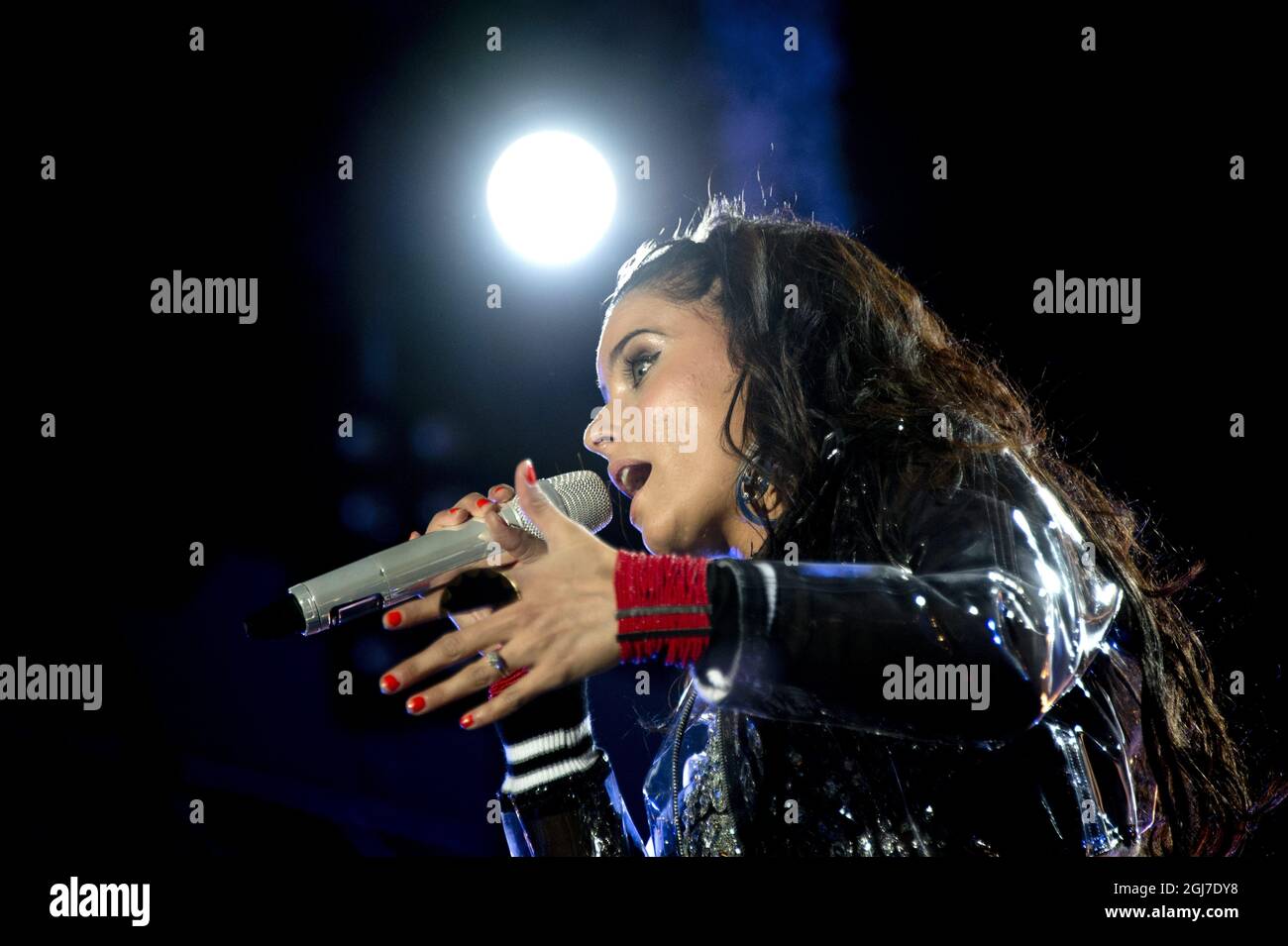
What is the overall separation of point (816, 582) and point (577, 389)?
1301 millimetres

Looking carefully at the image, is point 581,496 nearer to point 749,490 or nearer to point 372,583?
point 749,490

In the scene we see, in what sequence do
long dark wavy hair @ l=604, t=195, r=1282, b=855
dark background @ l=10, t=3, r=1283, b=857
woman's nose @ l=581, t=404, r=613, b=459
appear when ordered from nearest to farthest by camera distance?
long dark wavy hair @ l=604, t=195, r=1282, b=855 → woman's nose @ l=581, t=404, r=613, b=459 → dark background @ l=10, t=3, r=1283, b=857

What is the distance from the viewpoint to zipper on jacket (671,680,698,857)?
5.14 feet

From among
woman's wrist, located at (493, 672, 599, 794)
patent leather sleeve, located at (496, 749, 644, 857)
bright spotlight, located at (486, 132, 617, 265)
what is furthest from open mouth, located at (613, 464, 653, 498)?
bright spotlight, located at (486, 132, 617, 265)

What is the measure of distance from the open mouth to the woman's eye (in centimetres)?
14

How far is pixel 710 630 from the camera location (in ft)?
3.42

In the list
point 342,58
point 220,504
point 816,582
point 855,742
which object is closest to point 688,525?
point 855,742

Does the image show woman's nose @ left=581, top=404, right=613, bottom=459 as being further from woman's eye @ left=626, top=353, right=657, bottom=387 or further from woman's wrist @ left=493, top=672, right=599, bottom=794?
woman's wrist @ left=493, top=672, right=599, bottom=794

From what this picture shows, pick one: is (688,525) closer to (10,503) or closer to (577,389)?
(577,389)

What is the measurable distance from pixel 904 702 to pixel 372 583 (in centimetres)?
62

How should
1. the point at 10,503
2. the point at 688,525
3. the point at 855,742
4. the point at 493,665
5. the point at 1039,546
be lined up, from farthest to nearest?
the point at 10,503, the point at 688,525, the point at 855,742, the point at 1039,546, the point at 493,665

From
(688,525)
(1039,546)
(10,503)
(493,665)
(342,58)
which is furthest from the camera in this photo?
(342,58)

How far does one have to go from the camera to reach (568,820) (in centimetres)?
161

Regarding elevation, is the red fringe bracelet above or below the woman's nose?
below
